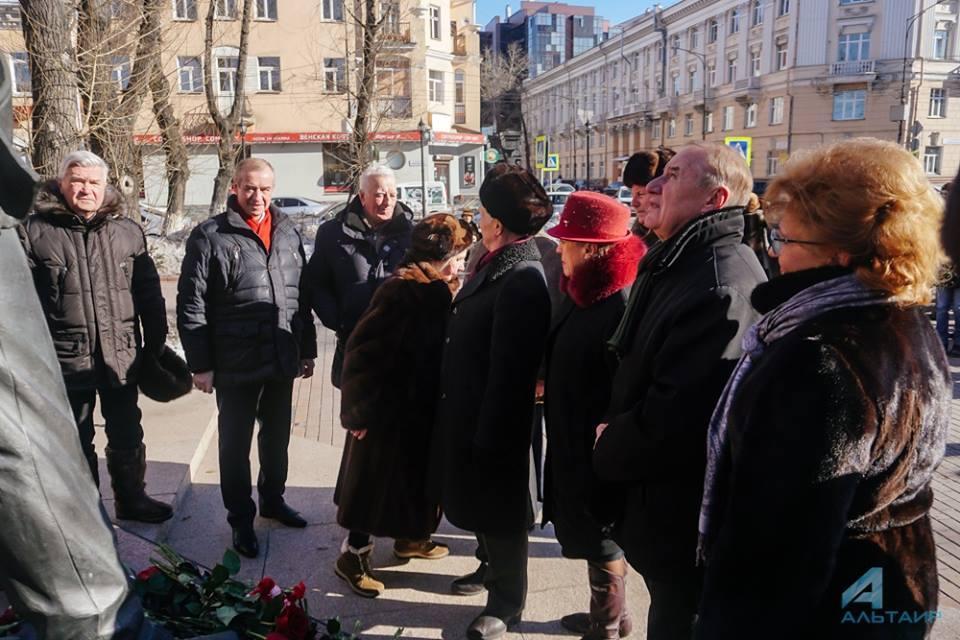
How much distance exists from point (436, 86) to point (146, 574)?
34369mm

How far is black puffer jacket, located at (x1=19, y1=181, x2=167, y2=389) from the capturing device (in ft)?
11.1

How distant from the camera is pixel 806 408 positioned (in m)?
1.52


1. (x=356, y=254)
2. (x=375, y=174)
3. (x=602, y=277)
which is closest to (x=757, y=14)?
(x=375, y=174)

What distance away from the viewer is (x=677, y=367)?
2.09m

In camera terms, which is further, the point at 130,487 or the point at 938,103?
the point at 938,103

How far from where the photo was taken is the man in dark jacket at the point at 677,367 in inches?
81.7

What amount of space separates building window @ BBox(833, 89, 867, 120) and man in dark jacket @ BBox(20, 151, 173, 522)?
4930 centimetres

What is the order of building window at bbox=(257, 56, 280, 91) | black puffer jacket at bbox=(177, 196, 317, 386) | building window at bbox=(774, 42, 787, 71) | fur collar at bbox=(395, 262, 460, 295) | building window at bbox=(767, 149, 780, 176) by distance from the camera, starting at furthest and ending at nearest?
building window at bbox=(767, 149, 780, 176)
building window at bbox=(774, 42, 787, 71)
building window at bbox=(257, 56, 280, 91)
black puffer jacket at bbox=(177, 196, 317, 386)
fur collar at bbox=(395, 262, 460, 295)

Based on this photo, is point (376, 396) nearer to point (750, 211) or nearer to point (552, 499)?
point (552, 499)

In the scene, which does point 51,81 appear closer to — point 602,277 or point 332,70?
point 602,277

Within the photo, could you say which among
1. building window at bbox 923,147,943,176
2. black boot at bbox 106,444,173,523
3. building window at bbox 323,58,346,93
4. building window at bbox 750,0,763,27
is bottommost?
black boot at bbox 106,444,173,523

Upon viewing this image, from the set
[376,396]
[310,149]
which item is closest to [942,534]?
[376,396]

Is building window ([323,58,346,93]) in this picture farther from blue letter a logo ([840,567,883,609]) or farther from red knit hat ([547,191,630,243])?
blue letter a logo ([840,567,883,609])

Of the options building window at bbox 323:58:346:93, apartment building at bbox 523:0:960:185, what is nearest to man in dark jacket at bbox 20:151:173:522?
building window at bbox 323:58:346:93
